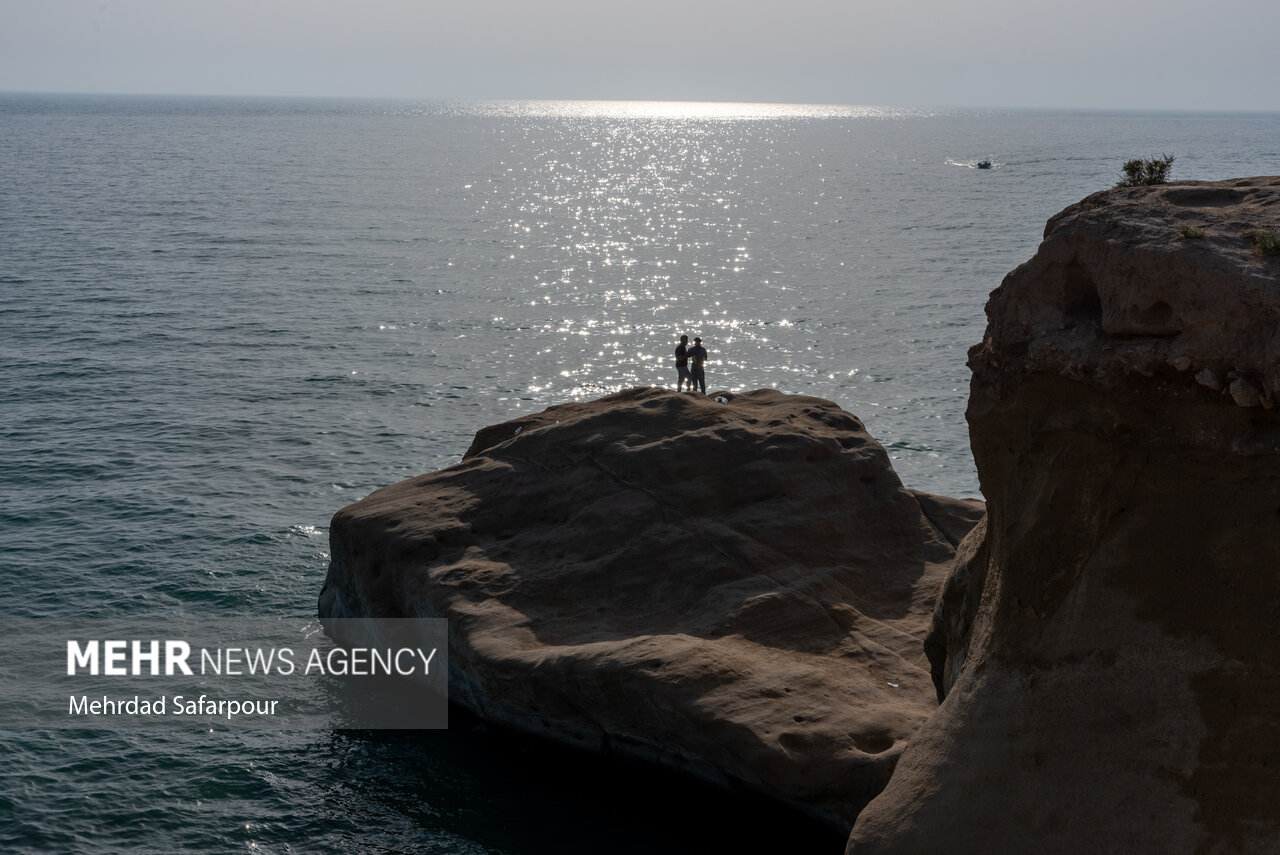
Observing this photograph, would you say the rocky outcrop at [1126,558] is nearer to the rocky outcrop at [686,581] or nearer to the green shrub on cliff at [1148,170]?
the green shrub on cliff at [1148,170]

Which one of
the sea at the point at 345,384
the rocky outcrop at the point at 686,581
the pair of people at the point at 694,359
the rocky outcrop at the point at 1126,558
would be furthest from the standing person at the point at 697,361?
the rocky outcrop at the point at 1126,558

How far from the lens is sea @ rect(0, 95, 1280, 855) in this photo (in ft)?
63.5

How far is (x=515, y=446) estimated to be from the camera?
25188 mm

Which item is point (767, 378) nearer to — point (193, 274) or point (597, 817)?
point (597, 817)

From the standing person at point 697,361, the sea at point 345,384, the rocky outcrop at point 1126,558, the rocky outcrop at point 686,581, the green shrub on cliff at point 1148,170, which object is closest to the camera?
the rocky outcrop at point 1126,558

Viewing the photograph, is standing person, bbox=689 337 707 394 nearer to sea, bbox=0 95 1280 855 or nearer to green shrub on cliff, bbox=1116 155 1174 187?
sea, bbox=0 95 1280 855

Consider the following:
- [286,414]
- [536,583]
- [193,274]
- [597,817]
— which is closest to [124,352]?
[286,414]

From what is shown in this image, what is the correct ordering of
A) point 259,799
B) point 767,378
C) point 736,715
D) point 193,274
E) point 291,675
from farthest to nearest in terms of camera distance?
point 193,274 < point 767,378 < point 291,675 < point 259,799 < point 736,715

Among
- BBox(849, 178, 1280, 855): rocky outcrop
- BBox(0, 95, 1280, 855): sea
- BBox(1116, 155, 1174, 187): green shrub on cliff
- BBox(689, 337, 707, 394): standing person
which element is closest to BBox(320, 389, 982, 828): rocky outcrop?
BBox(0, 95, 1280, 855): sea

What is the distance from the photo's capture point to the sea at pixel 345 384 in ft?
63.5

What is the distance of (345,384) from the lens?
157 feet

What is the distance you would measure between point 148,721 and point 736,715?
1172 cm

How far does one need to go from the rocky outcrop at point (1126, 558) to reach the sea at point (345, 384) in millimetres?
4853

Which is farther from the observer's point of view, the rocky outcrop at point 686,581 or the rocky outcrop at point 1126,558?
the rocky outcrop at point 686,581
